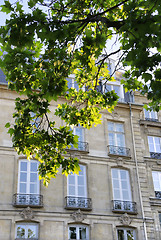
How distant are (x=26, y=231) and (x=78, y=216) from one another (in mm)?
2630

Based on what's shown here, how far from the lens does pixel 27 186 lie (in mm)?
18641

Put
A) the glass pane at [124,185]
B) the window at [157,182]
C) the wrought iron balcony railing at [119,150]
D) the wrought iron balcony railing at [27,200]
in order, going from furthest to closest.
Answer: the window at [157,182] < the wrought iron balcony railing at [119,150] < the glass pane at [124,185] < the wrought iron balcony railing at [27,200]

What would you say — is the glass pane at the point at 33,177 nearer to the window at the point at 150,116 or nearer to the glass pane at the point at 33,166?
the glass pane at the point at 33,166

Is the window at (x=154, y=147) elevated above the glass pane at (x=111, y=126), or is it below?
below

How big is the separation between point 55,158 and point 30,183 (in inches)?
361

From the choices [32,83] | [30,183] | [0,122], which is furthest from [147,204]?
[32,83]

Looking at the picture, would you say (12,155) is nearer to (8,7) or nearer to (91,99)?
(91,99)

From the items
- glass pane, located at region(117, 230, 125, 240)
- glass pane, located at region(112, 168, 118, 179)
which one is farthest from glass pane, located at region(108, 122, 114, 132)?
glass pane, located at region(117, 230, 125, 240)

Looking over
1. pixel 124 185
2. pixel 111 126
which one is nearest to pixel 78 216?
pixel 124 185

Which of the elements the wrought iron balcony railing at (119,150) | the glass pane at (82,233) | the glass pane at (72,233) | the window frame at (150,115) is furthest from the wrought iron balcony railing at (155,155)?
the glass pane at (72,233)

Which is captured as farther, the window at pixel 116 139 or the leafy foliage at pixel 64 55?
the window at pixel 116 139

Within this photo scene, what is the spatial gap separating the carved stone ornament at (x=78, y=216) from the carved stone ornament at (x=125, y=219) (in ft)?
6.77

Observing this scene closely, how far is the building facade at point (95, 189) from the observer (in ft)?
59.2

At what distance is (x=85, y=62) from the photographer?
9039 mm
